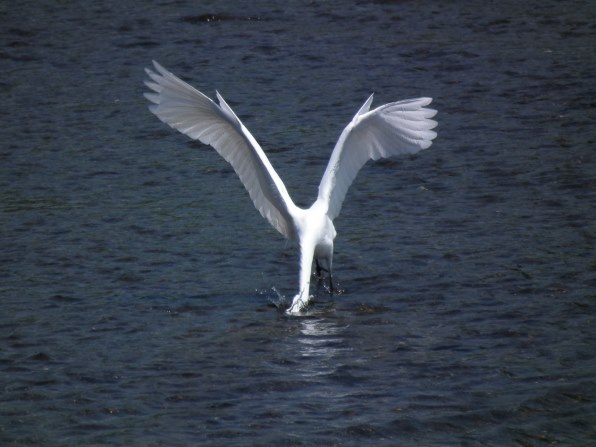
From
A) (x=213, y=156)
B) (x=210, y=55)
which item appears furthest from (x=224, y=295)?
(x=210, y=55)

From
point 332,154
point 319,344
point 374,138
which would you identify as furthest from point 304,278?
point 374,138

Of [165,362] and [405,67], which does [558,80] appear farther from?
[165,362]

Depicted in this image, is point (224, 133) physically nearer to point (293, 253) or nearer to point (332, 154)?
point (332, 154)

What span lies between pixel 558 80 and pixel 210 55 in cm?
464

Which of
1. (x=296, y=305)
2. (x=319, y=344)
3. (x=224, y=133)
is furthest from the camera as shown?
(x=224, y=133)

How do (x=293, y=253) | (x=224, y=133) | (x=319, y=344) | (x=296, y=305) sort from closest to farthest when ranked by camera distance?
(x=319, y=344) < (x=296, y=305) < (x=224, y=133) < (x=293, y=253)

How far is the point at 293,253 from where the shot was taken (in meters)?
10.6

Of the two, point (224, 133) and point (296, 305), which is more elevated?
point (224, 133)

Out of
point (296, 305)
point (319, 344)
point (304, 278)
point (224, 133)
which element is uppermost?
point (224, 133)

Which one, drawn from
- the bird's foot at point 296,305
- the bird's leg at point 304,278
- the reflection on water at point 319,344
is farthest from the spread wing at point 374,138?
the reflection on water at point 319,344

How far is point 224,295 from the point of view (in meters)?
9.70

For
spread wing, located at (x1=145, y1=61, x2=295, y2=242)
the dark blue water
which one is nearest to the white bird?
spread wing, located at (x1=145, y1=61, x2=295, y2=242)

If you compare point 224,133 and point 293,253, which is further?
point 293,253

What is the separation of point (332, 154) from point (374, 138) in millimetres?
392
